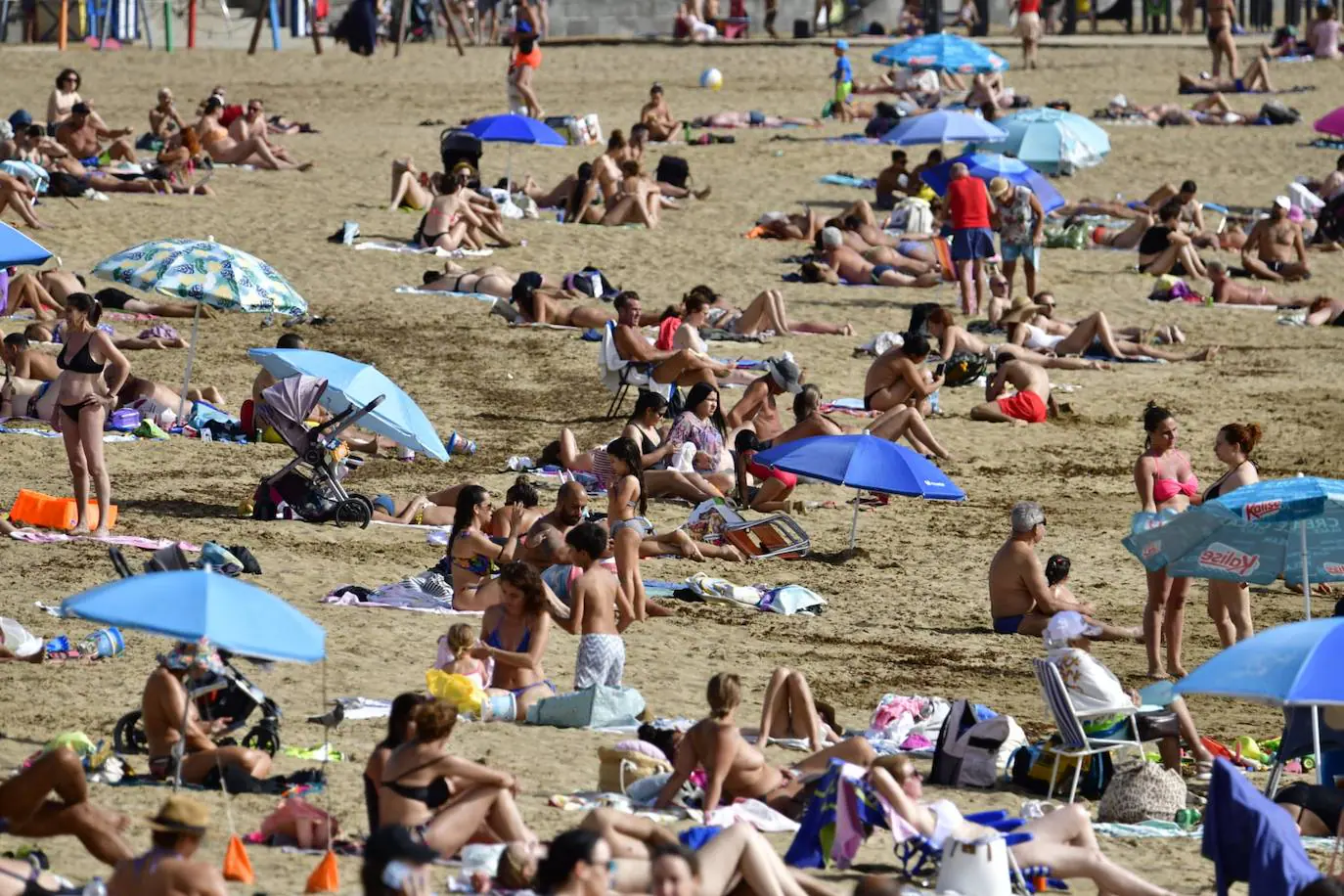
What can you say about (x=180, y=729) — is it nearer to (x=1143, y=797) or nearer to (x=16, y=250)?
(x=1143, y=797)

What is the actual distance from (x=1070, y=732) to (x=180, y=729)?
351cm

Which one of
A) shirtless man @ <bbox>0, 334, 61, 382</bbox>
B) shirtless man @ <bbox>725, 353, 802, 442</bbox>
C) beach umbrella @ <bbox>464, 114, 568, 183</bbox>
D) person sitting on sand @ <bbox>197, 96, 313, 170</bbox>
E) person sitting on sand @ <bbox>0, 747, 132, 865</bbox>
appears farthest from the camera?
person sitting on sand @ <bbox>197, 96, 313, 170</bbox>

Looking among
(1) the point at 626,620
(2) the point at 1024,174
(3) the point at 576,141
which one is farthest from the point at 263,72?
(1) the point at 626,620

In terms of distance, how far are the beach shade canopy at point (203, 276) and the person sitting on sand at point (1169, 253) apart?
11408mm

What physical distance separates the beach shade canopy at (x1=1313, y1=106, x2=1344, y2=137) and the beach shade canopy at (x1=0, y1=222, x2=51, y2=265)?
1891cm

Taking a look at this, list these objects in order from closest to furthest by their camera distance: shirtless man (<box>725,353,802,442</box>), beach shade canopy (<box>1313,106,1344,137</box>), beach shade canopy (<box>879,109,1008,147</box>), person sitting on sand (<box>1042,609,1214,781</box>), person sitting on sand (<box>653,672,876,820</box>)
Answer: person sitting on sand (<box>653,672,876,820</box>) → person sitting on sand (<box>1042,609,1214,781</box>) → shirtless man (<box>725,353,802,442</box>) → beach shade canopy (<box>879,109,1008,147</box>) → beach shade canopy (<box>1313,106,1344,137</box>)

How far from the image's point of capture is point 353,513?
14.1m

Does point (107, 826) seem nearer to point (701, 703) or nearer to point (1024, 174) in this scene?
point (701, 703)

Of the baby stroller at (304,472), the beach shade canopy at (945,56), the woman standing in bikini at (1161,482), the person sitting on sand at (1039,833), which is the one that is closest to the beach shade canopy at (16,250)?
the baby stroller at (304,472)

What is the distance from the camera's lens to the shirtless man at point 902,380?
16.6m

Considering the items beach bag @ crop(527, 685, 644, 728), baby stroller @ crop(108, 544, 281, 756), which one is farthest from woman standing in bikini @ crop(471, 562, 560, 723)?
baby stroller @ crop(108, 544, 281, 756)

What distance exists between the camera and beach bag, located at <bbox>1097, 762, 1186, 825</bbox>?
931cm

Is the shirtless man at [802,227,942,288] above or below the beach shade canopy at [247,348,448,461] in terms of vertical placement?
below

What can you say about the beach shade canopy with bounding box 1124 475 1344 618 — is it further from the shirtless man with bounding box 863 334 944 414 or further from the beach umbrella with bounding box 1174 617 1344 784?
the shirtless man with bounding box 863 334 944 414
